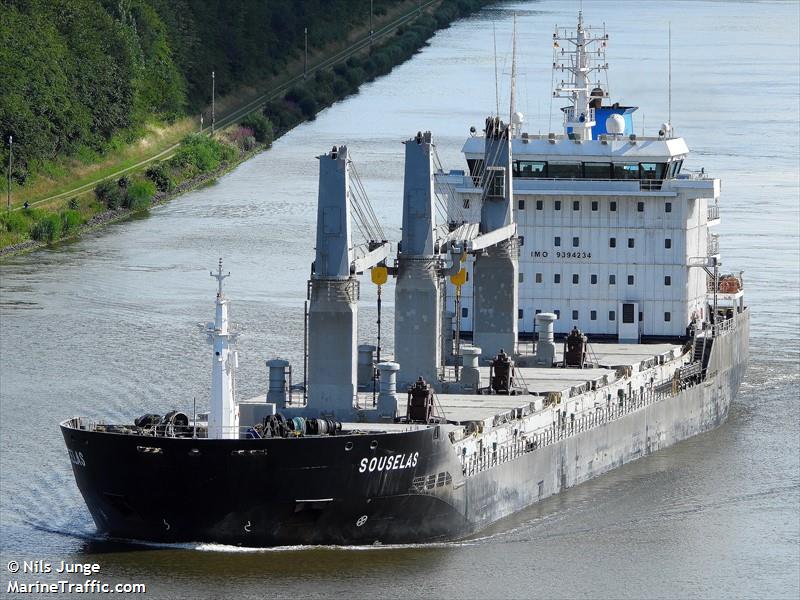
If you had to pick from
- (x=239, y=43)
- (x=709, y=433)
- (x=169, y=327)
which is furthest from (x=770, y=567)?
(x=239, y=43)

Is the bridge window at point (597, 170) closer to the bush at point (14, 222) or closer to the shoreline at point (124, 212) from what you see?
the shoreline at point (124, 212)

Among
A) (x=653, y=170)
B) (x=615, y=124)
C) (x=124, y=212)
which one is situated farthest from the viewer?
(x=124, y=212)

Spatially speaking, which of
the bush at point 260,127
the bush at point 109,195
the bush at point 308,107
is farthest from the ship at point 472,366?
the bush at point 308,107

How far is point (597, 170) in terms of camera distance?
166ft

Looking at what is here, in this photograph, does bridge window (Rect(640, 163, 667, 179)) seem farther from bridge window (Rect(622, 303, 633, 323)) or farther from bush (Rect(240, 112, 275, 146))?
bush (Rect(240, 112, 275, 146))

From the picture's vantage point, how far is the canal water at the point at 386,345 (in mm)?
36844

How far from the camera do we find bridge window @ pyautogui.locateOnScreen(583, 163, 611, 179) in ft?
166

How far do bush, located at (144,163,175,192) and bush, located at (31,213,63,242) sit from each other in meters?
11.5

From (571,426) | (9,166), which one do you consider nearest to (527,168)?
(571,426)

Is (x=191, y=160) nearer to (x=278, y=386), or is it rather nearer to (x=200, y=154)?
(x=200, y=154)

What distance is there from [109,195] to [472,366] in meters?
38.2

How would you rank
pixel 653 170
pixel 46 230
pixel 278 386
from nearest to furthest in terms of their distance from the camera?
pixel 278 386 < pixel 653 170 < pixel 46 230

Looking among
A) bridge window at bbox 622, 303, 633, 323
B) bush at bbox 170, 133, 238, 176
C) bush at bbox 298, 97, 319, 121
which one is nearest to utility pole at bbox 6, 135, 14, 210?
bush at bbox 170, 133, 238, 176

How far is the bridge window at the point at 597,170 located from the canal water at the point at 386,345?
20.1 feet
